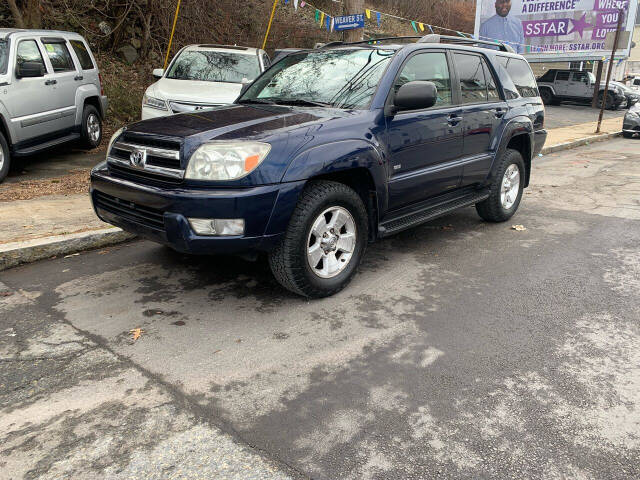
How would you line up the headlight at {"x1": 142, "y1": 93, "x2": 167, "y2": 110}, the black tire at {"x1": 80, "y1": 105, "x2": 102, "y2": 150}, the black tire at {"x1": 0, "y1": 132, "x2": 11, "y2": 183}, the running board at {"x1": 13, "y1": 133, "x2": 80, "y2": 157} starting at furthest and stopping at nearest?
the black tire at {"x1": 80, "y1": 105, "x2": 102, "y2": 150}, the headlight at {"x1": 142, "y1": 93, "x2": 167, "y2": 110}, the running board at {"x1": 13, "y1": 133, "x2": 80, "y2": 157}, the black tire at {"x1": 0, "y1": 132, "x2": 11, "y2": 183}

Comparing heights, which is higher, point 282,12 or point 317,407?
point 282,12

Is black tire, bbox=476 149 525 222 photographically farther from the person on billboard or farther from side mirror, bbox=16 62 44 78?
the person on billboard

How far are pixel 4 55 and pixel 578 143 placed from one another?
12681 millimetres

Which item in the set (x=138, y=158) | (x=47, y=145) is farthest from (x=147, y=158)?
(x=47, y=145)

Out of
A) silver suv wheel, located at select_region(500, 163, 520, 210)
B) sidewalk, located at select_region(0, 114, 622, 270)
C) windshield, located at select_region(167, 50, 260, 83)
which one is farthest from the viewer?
windshield, located at select_region(167, 50, 260, 83)

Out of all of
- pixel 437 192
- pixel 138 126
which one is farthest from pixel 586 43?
pixel 138 126

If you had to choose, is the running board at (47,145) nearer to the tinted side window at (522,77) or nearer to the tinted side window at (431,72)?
the tinted side window at (431,72)

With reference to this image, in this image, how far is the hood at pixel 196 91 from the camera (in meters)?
8.21

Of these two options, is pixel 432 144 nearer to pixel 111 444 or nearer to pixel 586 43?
pixel 111 444

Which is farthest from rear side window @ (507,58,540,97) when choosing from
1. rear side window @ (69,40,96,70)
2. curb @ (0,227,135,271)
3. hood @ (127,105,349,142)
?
rear side window @ (69,40,96,70)

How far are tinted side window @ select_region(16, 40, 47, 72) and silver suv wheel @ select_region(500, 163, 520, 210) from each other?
6584mm

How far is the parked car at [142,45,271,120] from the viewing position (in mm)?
8227

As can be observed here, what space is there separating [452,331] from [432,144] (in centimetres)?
183

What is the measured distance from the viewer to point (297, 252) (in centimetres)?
381
